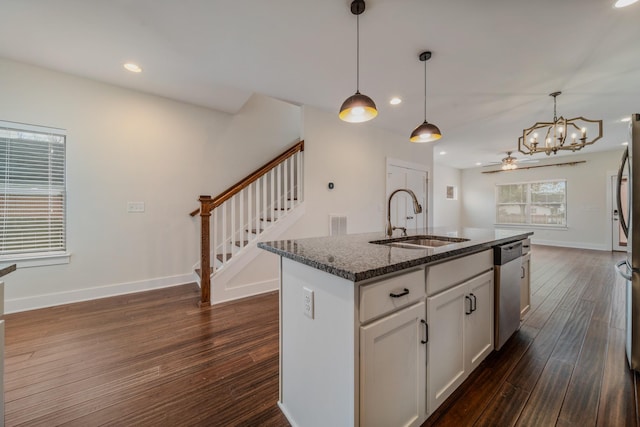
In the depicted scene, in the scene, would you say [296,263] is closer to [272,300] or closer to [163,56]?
[272,300]

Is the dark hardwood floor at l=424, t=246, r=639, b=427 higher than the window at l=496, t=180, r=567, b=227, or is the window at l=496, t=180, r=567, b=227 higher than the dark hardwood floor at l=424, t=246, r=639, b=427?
the window at l=496, t=180, r=567, b=227

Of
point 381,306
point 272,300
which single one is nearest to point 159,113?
point 272,300

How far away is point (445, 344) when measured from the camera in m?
1.39

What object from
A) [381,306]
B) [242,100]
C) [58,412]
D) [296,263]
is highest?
[242,100]

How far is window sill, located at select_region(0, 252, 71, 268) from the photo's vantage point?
2.60 meters

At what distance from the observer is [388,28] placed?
207cm

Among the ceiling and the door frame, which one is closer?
the ceiling

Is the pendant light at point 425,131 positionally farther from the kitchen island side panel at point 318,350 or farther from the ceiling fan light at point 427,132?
the kitchen island side panel at point 318,350

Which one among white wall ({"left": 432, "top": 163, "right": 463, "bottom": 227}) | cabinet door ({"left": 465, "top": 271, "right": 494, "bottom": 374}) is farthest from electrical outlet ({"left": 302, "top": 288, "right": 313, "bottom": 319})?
white wall ({"left": 432, "top": 163, "right": 463, "bottom": 227})

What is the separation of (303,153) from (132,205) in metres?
2.41

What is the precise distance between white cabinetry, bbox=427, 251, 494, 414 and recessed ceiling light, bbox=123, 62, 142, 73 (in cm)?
346

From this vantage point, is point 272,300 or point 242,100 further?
point 242,100

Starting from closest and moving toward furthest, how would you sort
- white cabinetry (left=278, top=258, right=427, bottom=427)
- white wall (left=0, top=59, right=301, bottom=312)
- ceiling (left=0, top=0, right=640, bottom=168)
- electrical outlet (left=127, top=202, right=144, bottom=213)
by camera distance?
1. white cabinetry (left=278, top=258, right=427, bottom=427)
2. ceiling (left=0, top=0, right=640, bottom=168)
3. white wall (left=0, top=59, right=301, bottom=312)
4. electrical outlet (left=127, top=202, right=144, bottom=213)

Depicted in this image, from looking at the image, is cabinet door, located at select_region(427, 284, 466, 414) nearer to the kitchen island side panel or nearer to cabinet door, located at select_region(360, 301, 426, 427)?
cabinet door, located at select_region(360, 301, 426, 427)
